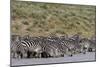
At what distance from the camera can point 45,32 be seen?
9.14 feet

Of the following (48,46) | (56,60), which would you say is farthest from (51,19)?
(56,60)

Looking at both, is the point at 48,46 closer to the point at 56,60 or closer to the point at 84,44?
the point at 56,60

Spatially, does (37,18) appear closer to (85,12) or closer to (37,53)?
(37,53)

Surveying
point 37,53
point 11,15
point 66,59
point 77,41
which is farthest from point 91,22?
point 11,15

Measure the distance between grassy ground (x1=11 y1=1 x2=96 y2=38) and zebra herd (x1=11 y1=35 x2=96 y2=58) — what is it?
75mm

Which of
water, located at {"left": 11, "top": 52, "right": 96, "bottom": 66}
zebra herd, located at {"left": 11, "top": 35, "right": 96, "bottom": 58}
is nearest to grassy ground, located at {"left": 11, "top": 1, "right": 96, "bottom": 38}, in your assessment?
zebra herd, located at {"left": 11, "top": 35, "right": 96, "bottom": 58}

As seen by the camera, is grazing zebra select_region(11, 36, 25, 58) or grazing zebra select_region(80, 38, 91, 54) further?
grazing zebra select_region(80, 38, 91, 54)

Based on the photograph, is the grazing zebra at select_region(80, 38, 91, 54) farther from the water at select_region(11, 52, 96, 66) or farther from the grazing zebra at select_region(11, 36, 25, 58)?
the grazing zebra at select_region(11, 36, 25, 58)

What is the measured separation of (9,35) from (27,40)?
A: 0.25 meters

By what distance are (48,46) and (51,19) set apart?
38cm

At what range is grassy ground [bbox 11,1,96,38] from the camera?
266 centimetres

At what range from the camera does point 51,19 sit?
2.82 meters

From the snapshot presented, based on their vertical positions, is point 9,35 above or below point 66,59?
above

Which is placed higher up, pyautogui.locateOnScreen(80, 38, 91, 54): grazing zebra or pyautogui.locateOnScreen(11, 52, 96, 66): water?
pyautogui.locateOnScreen(80, 38, 91, 54): grazing zebra
